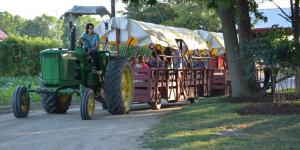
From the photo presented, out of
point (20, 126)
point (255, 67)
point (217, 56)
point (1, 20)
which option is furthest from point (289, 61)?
point (1, 20)

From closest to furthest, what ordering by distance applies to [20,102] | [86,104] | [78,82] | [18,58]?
[86,104], [20,102], [78,82], [18,58]

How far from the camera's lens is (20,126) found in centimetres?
1323

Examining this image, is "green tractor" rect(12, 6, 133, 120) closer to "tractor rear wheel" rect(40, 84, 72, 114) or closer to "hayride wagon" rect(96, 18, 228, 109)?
"tractor rear wheel" rect(40, 84, 72, 114)

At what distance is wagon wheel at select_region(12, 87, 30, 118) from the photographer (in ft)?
48.1

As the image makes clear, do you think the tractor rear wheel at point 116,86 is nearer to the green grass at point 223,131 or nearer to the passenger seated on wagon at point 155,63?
the green grass at point 223,131

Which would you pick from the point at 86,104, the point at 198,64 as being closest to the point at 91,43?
the point at 86,104

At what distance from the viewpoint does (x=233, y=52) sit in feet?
61.8

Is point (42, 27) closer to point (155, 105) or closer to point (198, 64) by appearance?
point (198, 64)

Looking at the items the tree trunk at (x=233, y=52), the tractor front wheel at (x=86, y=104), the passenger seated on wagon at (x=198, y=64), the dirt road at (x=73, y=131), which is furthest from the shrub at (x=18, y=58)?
the tractor front wheel at (x=86, y=104)

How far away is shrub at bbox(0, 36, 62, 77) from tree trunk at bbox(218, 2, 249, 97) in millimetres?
17564

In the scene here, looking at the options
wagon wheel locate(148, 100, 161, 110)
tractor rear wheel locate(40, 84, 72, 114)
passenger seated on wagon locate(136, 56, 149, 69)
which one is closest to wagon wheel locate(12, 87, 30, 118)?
tractor rear wheel locate(40, 84, 72, 114)

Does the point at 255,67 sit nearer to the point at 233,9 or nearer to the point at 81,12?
the point at 233,9

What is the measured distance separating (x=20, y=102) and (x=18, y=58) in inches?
797

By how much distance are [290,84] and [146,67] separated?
8192mm
